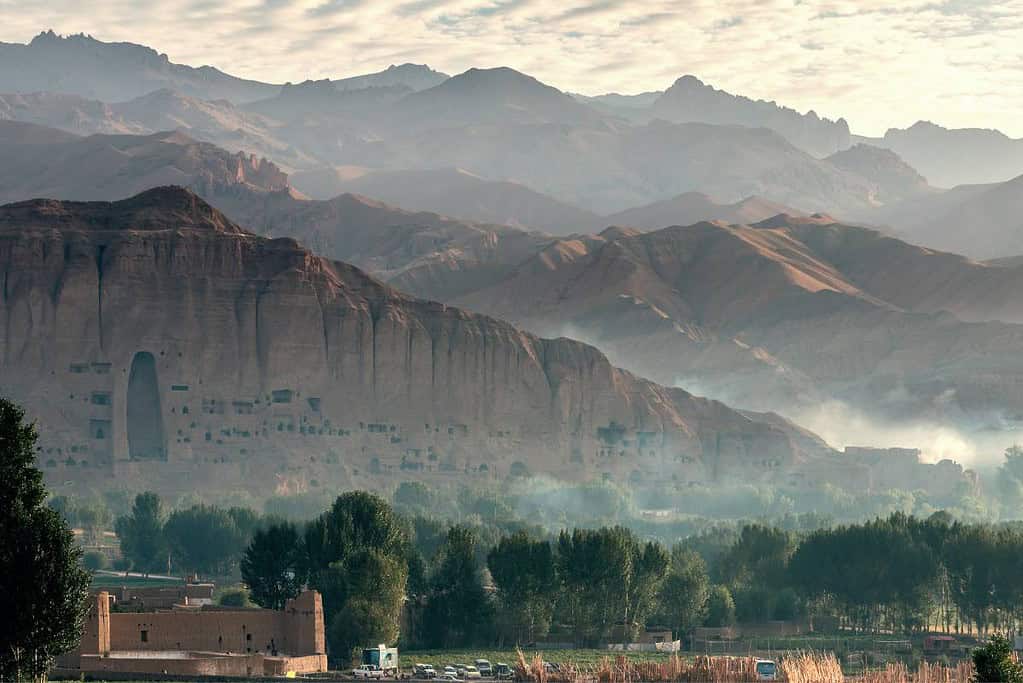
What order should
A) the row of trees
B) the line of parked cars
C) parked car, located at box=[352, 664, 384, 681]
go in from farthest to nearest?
the row of trees, parked car, located at box=[352, 664, 384, 681], the line of parked cars

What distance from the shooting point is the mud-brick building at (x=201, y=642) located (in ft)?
319

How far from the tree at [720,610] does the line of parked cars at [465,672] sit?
3098 cm

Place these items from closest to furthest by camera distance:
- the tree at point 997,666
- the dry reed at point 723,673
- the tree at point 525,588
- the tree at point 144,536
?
1. the tree at point 997,666
2. the dry reed at point 723,673
3. the tree at point 525,588
4. the tree at point 144,536

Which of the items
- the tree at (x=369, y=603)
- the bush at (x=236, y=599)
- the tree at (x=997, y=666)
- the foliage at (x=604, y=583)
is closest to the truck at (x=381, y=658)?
the tree at (x=369, y=603)

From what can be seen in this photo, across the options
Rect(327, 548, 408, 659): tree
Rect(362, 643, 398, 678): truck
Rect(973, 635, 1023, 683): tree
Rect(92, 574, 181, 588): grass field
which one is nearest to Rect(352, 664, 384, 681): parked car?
Rect(362, 643, 398, 678): truck

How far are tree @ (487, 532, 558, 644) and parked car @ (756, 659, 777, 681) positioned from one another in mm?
37520

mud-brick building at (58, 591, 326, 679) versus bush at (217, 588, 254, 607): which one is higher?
bush at (217, 588, 254, 607)

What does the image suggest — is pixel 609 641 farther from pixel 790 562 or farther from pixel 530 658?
pixel 790 562

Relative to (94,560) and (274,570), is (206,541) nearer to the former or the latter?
(94,560)

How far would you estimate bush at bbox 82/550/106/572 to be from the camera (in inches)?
7121

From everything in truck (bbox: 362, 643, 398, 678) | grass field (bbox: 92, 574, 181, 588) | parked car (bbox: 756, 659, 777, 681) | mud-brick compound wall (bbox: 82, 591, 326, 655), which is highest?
grass field (bbox: 92, 574, 181, 588)

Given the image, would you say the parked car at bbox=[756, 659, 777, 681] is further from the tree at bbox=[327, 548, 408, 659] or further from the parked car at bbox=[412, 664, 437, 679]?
the tree at bbox=[327, 548, 408, 659]

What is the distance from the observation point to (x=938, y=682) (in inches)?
3231

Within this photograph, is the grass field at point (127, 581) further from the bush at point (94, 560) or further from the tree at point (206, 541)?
the tree at point (206, 541)
